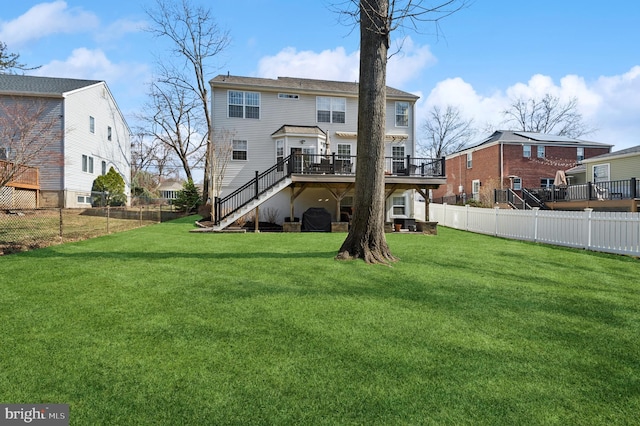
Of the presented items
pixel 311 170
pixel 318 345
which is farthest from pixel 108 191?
pixel 318 345

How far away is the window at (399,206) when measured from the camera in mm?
19172

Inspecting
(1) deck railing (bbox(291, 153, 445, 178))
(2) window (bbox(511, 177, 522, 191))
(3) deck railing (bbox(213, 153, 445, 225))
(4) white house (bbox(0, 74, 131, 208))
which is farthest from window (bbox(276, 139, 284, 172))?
(2) window (bbox(511, 177, 522, 191))

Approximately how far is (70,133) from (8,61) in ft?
39.0

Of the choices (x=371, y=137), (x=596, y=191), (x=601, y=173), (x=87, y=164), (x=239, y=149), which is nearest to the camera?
(x=371, y=137)

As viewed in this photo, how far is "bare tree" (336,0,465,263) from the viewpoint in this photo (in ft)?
24.7

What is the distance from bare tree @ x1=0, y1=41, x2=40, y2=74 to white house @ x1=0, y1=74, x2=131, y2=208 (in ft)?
18.3

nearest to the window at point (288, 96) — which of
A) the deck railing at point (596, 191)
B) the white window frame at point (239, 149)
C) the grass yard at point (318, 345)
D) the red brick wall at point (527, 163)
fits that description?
the white window frame at point (239, 149)

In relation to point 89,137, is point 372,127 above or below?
below

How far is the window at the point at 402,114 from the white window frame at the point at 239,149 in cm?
842

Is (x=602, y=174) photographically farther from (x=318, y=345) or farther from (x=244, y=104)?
(x=318, y=345)

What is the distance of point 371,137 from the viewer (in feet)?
24.9

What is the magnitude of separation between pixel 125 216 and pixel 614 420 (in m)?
20.1

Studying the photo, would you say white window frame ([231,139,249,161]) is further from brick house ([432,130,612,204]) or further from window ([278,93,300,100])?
brick house ([432,130,612,204])

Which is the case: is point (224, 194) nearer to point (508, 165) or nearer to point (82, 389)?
point (82, 389)
